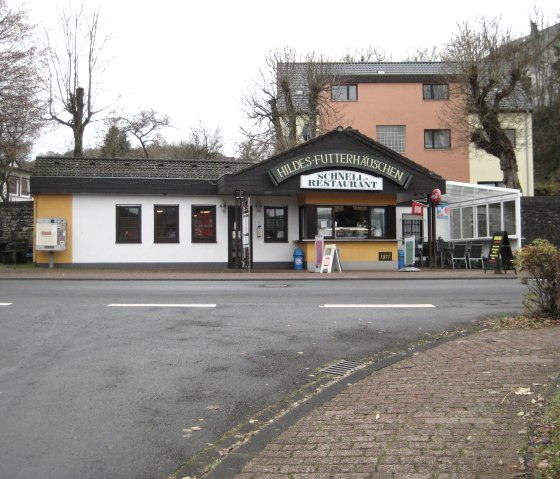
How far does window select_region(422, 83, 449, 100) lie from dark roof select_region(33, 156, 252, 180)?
65.8 feet

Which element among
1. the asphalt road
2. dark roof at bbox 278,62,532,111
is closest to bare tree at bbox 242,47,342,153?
dark roof at bbox 278,62,532,111

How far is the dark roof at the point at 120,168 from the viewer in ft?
78.3

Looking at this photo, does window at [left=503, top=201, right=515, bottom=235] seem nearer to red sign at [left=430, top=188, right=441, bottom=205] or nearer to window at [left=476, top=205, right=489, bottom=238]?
window at [left=476, top=205, right=489, bottom=238]

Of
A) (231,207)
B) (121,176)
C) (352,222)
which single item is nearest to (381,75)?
(352,222)

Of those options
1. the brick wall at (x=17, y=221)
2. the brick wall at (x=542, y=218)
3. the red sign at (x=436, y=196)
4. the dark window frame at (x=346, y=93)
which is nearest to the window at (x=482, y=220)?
the red sign at (x=436, y=196)

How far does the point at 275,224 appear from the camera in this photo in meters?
24.7

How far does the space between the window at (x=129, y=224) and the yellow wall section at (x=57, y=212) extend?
200cm

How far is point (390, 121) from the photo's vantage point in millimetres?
38844

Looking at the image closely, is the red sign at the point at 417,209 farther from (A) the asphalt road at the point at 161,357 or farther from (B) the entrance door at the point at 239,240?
(A) the asphalt road at the point at 161,357

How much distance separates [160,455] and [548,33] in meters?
44.7

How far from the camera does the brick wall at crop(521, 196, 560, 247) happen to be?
2955cm

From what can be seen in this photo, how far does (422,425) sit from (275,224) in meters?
20.5

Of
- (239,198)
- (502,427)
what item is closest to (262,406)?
(502,427)

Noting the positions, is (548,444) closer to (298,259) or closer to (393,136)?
(298,259)
